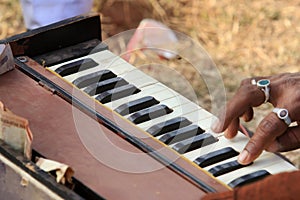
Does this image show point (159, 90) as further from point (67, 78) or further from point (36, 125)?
point (36, 125)

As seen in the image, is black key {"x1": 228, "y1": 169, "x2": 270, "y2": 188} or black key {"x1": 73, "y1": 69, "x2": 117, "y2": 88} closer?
black key {"x1": 228, "y1": 169, "x2": 270, "y2": 188}

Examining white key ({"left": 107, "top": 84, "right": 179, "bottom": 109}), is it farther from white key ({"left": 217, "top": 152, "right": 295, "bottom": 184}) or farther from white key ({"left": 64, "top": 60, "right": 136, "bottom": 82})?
white key ({"left": 217, "top": 152, "right": 295, "bottom": 184})

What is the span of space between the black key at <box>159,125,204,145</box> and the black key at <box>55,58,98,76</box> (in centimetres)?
36

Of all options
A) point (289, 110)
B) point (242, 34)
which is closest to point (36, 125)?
point (289, 110)

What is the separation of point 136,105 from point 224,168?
31cm

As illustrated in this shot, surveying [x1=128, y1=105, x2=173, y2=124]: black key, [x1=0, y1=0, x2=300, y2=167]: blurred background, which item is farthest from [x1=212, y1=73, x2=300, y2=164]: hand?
[x1=0, y1=0, x2=300, y2=167]: blurred background

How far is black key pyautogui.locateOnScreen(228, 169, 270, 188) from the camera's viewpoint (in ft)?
5.73

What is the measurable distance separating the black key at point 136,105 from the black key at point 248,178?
0.34 m

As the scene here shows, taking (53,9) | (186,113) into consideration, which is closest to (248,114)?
(186,113)

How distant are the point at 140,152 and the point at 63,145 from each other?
6.6 inches

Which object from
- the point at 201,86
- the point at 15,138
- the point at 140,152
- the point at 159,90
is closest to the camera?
the point at 15,138

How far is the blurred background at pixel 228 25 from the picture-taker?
396 centimetres

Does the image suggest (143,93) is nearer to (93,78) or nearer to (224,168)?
(93,78)

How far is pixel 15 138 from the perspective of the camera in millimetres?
1663
